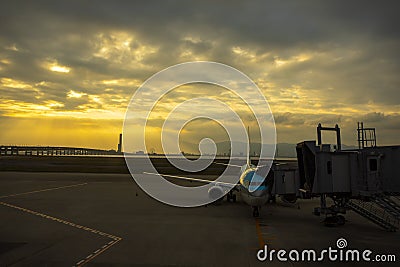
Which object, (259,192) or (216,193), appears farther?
(216,193)

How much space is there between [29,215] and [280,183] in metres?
21.1

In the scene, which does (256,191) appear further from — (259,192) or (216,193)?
(216,193)

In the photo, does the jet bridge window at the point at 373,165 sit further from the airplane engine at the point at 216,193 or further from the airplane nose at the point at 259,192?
the airplane engine at the point at 216,193

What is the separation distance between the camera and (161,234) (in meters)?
19.5

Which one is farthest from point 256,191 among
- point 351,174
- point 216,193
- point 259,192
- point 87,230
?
point 87,230

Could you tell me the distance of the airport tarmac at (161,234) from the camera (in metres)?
14.6

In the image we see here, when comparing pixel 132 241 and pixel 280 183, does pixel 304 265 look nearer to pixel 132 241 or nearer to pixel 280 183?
pixel 132 241

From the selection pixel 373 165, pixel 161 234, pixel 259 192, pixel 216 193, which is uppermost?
pixel 373 165

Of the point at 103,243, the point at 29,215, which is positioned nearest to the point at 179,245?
the point at 103,243

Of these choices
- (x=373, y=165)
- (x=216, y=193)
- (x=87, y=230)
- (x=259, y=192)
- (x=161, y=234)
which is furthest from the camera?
(x=216, y=193)

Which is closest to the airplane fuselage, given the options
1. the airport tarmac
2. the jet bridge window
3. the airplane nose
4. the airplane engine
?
the airplane nose

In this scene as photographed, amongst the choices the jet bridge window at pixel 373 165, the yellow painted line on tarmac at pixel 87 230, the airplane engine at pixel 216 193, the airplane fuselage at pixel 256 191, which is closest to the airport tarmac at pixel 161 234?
the yellow painted line on tarmac at pixel 87 230

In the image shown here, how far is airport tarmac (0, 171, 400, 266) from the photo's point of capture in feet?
47.9

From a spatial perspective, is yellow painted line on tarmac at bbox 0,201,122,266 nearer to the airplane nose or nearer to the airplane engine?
the airplane nose
